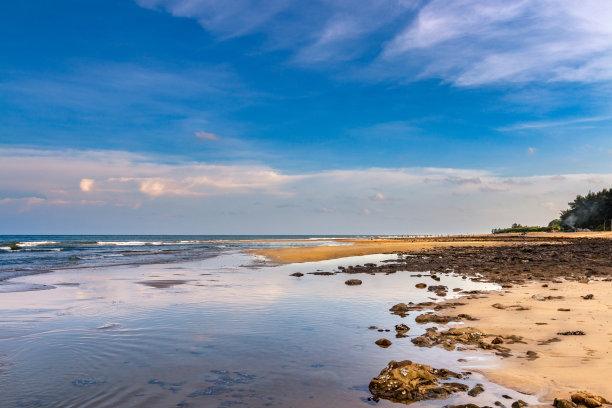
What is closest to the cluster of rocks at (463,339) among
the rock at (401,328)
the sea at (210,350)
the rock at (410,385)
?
the sea at (210,350)

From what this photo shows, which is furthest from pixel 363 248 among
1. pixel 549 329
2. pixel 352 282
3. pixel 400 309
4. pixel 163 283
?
pixel 549 329

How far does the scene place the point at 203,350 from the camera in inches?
332

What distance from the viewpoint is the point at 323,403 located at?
5820 mm

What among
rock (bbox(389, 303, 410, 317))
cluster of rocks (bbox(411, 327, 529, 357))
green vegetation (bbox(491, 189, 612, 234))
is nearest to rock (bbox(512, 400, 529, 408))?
cluster of rocks (bbox(411, 327, 529, 357))

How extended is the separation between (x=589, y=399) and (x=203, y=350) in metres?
6.88

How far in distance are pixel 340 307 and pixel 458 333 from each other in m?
4.60

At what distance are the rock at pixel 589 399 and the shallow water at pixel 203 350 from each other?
615 millimetres

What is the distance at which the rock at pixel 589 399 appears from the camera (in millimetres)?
5363

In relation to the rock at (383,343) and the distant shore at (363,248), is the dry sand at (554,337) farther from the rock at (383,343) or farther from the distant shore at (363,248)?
the distant shore at (363,248)

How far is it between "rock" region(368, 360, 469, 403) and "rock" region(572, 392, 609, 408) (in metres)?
1.47

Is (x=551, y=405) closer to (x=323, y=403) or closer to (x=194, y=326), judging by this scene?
(x=323, y=403)

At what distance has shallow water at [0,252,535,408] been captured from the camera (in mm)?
6117

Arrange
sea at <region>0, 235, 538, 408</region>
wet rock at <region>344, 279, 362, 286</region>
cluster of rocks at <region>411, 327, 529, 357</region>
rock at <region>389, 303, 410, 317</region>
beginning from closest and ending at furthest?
sea at <region>0, 235, 538, 408</region>
cluster of rocks at <region>411, 327, 529, 357</region>
rock at <region>389, 303, 410, 317</region>
wet rock at <region>344, 279, 362, 286</region>

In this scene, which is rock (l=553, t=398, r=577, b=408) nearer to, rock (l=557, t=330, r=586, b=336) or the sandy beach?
the sandy beach
